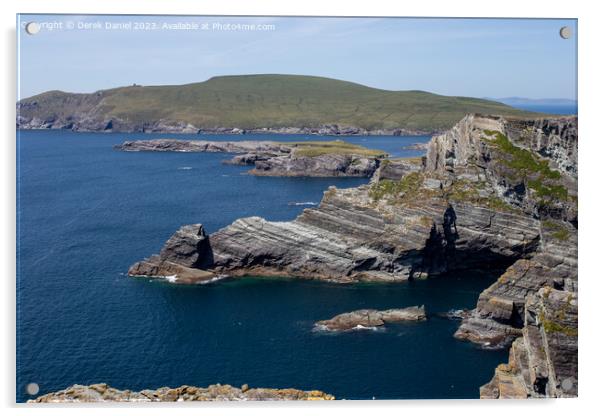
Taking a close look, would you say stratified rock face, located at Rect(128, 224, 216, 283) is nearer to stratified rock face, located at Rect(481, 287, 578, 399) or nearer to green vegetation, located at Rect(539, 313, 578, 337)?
stratified rock face, located at Rect(481, 287, 578, 399)

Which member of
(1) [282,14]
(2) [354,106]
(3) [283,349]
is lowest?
(3) [283,349]

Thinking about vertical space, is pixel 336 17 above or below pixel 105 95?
below

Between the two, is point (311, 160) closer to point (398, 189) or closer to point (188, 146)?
point (188, 146)

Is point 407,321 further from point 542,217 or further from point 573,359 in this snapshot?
point 573,359

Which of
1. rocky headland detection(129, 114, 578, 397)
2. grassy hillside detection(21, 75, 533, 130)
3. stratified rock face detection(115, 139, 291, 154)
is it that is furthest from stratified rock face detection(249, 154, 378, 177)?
rocky headland detection(129, 114, 578, 397)

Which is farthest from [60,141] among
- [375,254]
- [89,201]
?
[375,254]

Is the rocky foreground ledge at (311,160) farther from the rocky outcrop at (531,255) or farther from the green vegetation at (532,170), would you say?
the green vegetation at (532,170)

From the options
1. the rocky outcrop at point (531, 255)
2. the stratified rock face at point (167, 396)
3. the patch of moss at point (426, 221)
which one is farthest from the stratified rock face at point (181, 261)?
the stratified rock face at point (167, 396)
